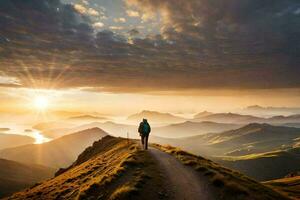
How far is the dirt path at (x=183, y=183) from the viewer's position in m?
21.4

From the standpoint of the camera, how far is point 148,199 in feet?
69.7

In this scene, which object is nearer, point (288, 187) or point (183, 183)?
point (183, 183)

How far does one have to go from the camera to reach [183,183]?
24031mm

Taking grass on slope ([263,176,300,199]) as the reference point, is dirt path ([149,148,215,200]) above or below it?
above

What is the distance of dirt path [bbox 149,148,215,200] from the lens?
843 inches

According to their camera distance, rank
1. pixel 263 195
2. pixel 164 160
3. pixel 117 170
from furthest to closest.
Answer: pixel 164 160 < pixel 117 170 < pixel 263 195

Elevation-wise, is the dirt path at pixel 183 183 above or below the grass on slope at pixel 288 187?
above

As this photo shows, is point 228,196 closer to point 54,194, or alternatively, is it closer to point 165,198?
point 165,198

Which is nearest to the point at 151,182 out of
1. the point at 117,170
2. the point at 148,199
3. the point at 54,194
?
the point at 148,199

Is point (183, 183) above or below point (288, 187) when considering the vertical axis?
above

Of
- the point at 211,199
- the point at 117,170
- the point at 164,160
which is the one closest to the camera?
the point at 211,199

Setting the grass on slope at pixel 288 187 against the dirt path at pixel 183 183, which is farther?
the grass on slope at pixel 288 187

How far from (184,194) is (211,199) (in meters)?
2.01

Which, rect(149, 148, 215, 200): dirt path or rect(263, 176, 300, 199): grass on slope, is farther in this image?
rect(263, 176, 300, 199): grass on slope
